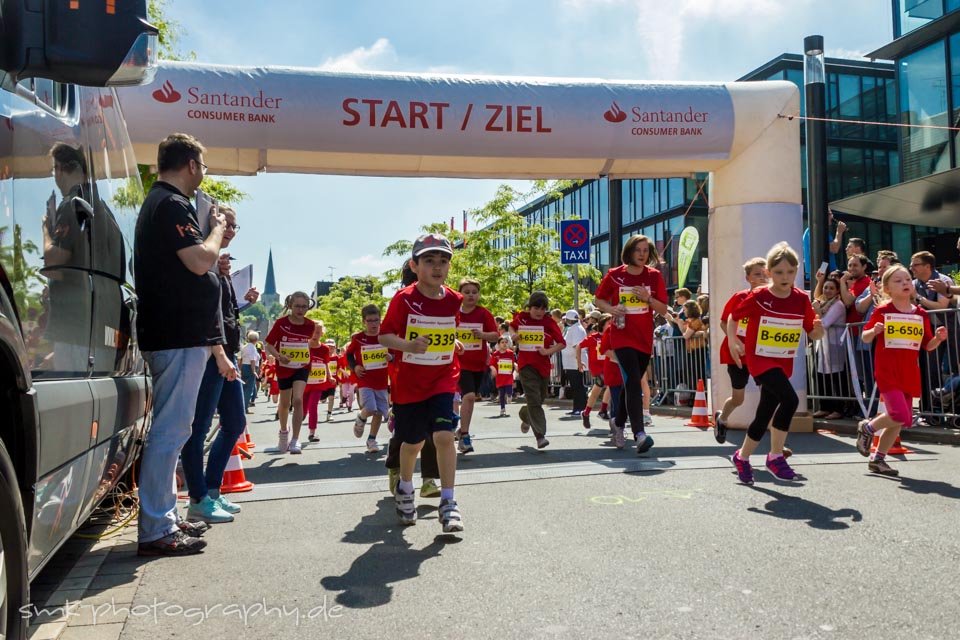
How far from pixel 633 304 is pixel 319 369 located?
6533mm

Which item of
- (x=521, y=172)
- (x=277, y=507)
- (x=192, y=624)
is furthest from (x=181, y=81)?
(x=192, y=624)

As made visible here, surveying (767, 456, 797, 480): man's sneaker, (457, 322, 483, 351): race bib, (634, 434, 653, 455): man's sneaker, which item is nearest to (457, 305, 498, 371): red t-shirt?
(457, 322, 483, 351): race bib

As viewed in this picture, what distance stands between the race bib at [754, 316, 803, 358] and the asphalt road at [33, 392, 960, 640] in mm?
1001

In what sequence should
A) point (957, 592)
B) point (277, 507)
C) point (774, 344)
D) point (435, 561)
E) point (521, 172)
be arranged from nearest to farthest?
1. point (957, 592)
2. point (435, 561)
3. point (277, 507)
4. point (774, 344)
5. point (521, 172)

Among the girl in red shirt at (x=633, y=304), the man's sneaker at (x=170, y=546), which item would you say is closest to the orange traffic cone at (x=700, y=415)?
the girl in red shirt at (x=633, y=304)

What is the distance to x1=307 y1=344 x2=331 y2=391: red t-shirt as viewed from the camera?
44.8ft

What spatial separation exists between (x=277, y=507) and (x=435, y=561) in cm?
227

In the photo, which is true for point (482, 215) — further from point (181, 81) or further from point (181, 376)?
point (181, 376)

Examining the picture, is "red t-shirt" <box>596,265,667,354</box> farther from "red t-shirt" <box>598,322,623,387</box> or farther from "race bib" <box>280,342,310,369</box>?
"race bib" <box>280,342,310,369</box>

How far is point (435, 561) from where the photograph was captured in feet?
15.3

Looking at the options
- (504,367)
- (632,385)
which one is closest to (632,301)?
(632,385)

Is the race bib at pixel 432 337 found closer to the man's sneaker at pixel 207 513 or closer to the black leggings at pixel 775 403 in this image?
the man's sneaker at pixel 207 513

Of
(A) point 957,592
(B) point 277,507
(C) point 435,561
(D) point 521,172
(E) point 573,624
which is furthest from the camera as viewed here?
(D) point 521,172

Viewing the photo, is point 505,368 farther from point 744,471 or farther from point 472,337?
point 744,471
